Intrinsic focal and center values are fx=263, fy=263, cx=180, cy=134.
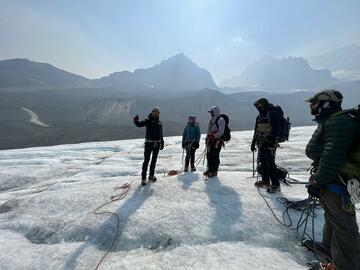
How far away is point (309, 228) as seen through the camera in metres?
6.02

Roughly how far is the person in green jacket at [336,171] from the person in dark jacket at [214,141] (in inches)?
191

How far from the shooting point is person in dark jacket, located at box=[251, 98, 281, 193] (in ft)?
25.0

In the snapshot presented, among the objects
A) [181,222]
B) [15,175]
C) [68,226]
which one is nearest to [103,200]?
[68,226]

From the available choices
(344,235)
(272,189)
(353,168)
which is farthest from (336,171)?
(272,189)

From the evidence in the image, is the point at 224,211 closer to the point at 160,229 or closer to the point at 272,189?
the point at 160,229

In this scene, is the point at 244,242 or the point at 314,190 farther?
the point at 244,242

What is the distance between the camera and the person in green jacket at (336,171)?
3639mm

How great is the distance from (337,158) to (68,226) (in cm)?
599

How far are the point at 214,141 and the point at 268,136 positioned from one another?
2081 millimetres

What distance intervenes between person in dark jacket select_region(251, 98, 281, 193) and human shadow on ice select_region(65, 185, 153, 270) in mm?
3662

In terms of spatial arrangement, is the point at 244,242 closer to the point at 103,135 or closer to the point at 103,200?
the point at 103,200

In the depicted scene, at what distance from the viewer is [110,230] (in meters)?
6.08

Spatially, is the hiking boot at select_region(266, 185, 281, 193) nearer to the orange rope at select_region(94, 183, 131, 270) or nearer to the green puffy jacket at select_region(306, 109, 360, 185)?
the green puffy jacket at select_region(306, 109, 360, 185)

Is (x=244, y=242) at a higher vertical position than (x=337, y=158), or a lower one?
lower
